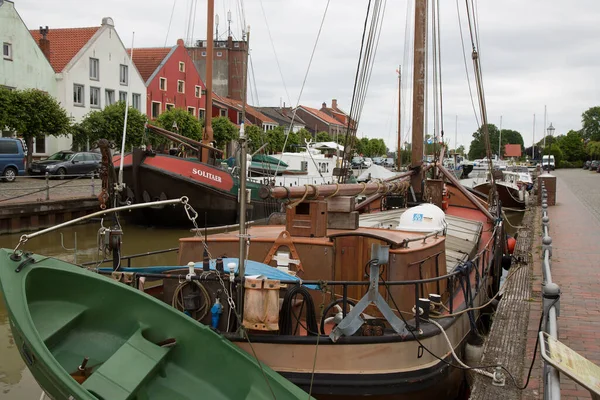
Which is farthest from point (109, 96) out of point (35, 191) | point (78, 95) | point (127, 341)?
point (127, 341)

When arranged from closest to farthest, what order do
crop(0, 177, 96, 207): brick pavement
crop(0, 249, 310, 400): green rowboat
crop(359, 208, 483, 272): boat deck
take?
crop(0, 249, 310, 400): green rowboat < crop(359, 208, 483, 272): boat deck < crop(0, 177, 96, 207): brick pavement

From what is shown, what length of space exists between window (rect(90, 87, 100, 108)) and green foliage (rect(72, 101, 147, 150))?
145 inches

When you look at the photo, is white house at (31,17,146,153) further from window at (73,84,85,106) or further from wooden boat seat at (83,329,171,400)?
wooden boat seat at (83,329,171,400)

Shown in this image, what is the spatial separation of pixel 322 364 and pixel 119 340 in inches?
71.7

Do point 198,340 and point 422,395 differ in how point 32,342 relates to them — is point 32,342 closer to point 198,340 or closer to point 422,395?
point 198,340

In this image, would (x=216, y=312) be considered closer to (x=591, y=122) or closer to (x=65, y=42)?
(x=65, y=42)

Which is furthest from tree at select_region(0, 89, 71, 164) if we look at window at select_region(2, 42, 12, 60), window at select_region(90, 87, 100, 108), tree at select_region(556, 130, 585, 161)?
tree at select_region(556, 130, 585, 161)

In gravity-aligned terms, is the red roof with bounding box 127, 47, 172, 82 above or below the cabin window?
above

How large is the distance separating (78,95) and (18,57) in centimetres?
457

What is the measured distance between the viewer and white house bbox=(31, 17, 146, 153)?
114ft

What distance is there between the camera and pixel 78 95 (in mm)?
35906

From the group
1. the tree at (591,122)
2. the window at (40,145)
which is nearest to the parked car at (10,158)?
the window at (40,145)

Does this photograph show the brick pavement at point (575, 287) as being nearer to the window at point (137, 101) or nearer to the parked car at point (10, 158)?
the parked car at point (10, 158)

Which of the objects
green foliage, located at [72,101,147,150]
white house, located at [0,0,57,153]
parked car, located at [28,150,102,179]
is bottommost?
parked car, located at [28,150,102,179]
